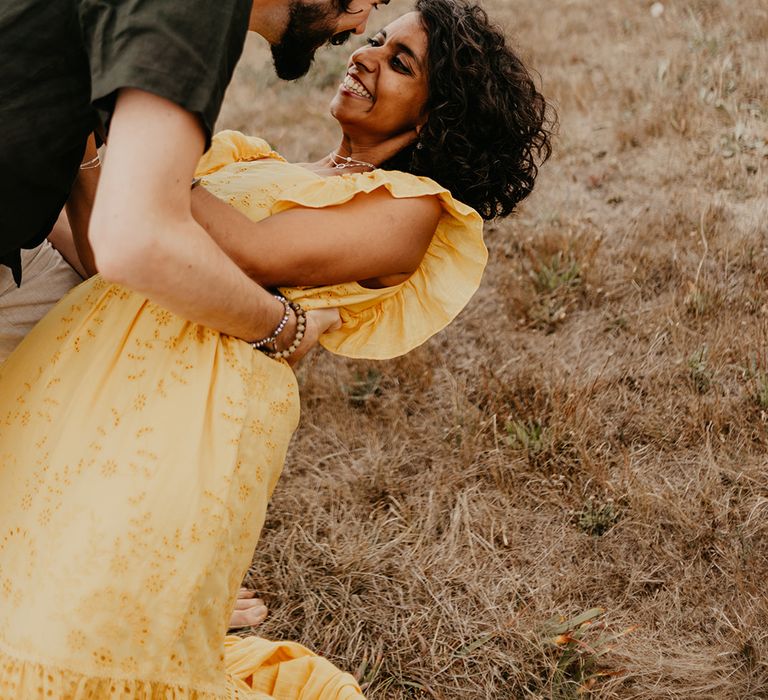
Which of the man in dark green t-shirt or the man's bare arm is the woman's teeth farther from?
the man's bare arm

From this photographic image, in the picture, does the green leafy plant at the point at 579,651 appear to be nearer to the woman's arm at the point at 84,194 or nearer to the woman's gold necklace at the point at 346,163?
the woman's gold necklace at the point at 346,163

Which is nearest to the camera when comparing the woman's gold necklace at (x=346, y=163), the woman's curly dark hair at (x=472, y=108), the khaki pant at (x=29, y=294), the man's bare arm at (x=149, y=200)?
the man's bare arm at (x=149, y=200)

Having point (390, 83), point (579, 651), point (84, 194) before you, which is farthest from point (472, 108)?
point (579, 651)

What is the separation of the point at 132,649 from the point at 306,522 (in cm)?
145

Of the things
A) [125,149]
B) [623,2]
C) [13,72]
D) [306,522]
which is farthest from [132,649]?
[623,2]

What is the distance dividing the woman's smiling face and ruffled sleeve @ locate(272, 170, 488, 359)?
501 millimetres

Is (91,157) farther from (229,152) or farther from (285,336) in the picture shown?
(285,336)

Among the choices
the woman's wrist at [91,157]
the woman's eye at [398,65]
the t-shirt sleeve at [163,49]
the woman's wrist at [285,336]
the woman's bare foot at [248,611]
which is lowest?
the woman's bare foot at [248,611]

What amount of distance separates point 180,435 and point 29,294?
0.88 metres

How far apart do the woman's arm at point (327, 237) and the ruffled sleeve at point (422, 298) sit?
0.08 meters

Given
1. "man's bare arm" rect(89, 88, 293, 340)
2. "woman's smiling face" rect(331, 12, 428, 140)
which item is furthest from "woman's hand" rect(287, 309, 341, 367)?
"woman's smiling face" rect(331, 12, 428, 140)

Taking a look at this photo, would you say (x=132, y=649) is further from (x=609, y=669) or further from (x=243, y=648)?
(x=609, y=669)

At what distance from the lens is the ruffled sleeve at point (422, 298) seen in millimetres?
2416

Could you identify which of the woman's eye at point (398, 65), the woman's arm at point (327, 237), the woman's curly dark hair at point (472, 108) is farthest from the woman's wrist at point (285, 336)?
the woman's eye at point (398, 65)
